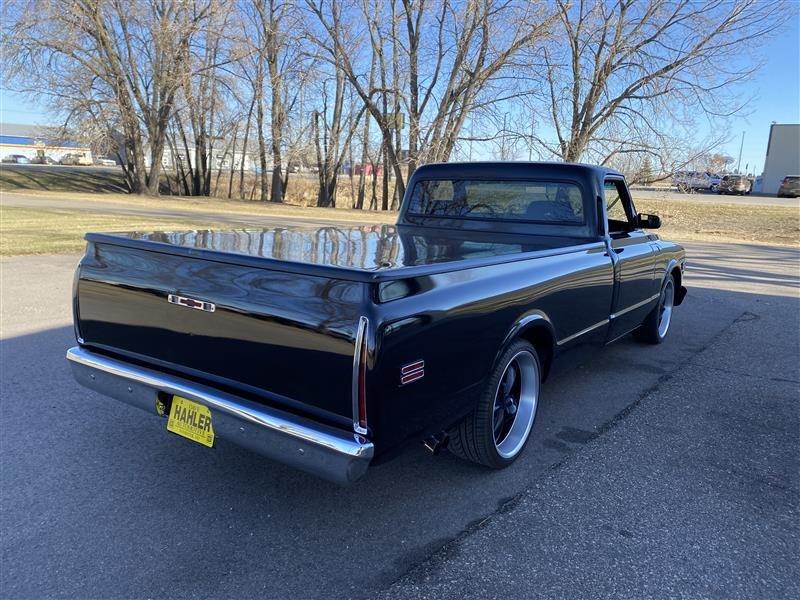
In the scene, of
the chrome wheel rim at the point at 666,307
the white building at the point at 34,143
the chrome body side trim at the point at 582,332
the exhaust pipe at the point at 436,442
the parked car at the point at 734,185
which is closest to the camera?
the exhaust pipe at the point at 436,442

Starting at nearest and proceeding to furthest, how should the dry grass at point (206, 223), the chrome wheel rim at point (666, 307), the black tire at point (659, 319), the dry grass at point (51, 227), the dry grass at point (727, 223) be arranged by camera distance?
the black tire at point (659, 319), the chrome wheel rim at point (666, 307), the dry grass at point (51, 227), the dry grass at point (206, 223), the dry grass at point (727, 223)

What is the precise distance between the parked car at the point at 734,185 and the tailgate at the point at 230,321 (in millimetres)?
54487

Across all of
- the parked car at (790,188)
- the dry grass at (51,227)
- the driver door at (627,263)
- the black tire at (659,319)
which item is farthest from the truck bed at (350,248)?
the parked car at (790,188)

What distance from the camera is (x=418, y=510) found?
306cm

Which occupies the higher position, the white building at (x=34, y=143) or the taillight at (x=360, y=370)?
the white building at (x=34, y=143)

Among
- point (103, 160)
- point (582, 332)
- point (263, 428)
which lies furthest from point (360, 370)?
point (103, 160)

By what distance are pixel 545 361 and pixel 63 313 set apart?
5.37 m

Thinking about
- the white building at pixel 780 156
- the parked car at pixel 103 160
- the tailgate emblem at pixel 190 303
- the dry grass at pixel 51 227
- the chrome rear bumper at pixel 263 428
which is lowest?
the dry grass at pixel 51 227

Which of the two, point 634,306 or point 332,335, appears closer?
point 332,335

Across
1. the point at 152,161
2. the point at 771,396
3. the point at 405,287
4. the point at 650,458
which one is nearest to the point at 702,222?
the point at 771,396

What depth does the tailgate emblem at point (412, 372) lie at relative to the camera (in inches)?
97.5

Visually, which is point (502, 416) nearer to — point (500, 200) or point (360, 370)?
point (360, 370)

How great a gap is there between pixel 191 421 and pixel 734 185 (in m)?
54.8

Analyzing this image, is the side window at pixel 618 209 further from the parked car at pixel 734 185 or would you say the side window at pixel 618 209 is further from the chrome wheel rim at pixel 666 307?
the parked car at pixel 734 185
